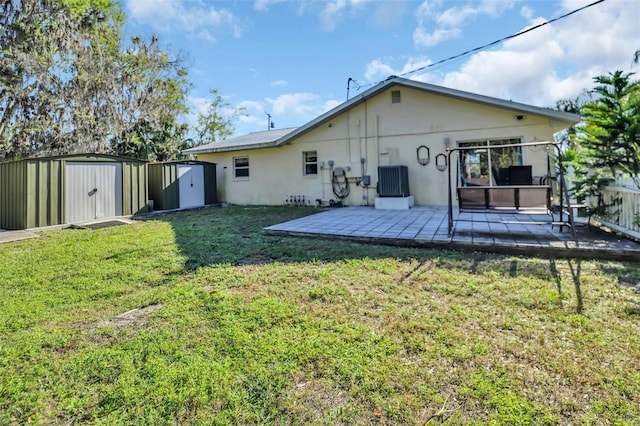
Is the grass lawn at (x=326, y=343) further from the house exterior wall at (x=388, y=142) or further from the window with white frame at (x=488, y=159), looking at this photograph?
the house exterior wall at (x=388, y=142)

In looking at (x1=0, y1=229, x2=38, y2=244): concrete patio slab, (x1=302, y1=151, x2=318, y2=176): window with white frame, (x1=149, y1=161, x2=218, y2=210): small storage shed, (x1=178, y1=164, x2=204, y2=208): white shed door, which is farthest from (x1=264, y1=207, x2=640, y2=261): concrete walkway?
(x1=178, y1=164, x2=204, y2=208): white shed door

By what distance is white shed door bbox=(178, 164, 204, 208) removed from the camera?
1194 centimetres

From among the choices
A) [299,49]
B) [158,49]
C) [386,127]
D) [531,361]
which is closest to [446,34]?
[386,127]

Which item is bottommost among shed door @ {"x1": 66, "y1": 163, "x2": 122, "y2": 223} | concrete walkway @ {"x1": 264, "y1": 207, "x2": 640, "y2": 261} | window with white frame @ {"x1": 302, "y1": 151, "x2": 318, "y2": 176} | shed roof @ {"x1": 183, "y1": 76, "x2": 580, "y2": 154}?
concrete walkway @ {"x1": 264, "y1": 207, "x2": 640, "y2": 261}

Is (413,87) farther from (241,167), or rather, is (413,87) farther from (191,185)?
(191,185)

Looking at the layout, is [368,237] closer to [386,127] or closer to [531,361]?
[531,361]

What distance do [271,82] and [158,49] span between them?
7.86 meters

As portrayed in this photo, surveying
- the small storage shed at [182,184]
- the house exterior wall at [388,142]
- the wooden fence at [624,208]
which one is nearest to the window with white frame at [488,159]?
the house exterior wall at [388,142]

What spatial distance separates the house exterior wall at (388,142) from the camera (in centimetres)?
884

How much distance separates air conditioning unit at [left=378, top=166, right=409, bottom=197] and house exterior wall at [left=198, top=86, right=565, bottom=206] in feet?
1.59

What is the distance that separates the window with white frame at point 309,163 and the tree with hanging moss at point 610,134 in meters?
7.71

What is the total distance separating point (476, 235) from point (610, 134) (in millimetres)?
2986

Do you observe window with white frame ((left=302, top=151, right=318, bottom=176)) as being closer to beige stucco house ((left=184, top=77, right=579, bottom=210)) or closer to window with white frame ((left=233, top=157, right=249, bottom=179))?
beige stucco house ((left=184, top=77, right=579, bottom=210))

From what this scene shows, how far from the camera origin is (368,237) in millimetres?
5391
